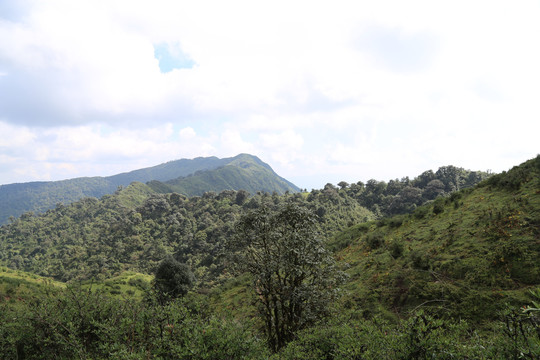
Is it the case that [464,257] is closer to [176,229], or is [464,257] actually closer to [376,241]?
[376,241]

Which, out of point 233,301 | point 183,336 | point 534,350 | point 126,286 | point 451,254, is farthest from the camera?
point 126,286

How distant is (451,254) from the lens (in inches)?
527

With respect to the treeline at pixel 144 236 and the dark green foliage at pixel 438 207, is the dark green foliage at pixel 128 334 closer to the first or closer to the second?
the dark green foliage at pixel 438 207

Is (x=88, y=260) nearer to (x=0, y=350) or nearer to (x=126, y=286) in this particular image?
(x=126, y=286)

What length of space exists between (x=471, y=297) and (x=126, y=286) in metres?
49.4

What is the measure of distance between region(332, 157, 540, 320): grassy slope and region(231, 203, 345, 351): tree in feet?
12.4

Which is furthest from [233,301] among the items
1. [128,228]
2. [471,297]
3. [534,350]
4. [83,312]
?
[128,228]

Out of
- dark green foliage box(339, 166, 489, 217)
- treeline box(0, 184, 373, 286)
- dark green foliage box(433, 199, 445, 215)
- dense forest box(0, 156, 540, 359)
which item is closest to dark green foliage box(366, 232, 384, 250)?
dense forest box(0, 156, 540, 359)

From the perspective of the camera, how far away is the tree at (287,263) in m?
9.59

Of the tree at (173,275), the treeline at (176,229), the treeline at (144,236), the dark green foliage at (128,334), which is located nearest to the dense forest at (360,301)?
the dark green foliage at (128,334)

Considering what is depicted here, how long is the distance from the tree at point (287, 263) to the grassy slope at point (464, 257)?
12.4 feet

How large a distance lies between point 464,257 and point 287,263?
389 inches

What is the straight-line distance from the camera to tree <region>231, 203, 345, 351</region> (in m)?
9.59

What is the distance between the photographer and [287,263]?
378 inches
